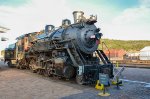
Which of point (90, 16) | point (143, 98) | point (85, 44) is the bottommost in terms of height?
point (143, 98)

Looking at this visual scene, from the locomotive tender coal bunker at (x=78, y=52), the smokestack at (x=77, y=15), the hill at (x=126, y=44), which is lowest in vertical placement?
the locomotive tender coal bunker at (x=78, y=52)

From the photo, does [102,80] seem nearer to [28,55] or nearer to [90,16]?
[90,16]

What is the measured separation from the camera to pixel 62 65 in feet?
44.3

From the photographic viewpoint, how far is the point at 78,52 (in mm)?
13641

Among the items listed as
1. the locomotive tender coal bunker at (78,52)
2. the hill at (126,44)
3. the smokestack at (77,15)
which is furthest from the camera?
the hill at (126,44)

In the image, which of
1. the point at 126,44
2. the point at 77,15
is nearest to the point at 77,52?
the point at 77,15

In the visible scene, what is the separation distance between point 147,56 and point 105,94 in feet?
123

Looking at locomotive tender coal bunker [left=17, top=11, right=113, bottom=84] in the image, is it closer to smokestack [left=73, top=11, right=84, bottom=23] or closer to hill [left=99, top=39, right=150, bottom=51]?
smokestack [left=73, top=11, right=84, bottom=23]

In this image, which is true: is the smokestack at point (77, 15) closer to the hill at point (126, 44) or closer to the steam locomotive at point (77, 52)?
the steam locomotive at point (77, 52)

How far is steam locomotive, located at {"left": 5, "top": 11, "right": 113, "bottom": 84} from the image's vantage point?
1279 centimetres

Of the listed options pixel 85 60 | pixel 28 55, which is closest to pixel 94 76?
pixel 85 60

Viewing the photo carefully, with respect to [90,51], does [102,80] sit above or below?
below

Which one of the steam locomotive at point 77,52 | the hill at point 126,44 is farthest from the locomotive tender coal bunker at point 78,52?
the hill at point 126,44

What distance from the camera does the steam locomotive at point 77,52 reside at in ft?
42.0
